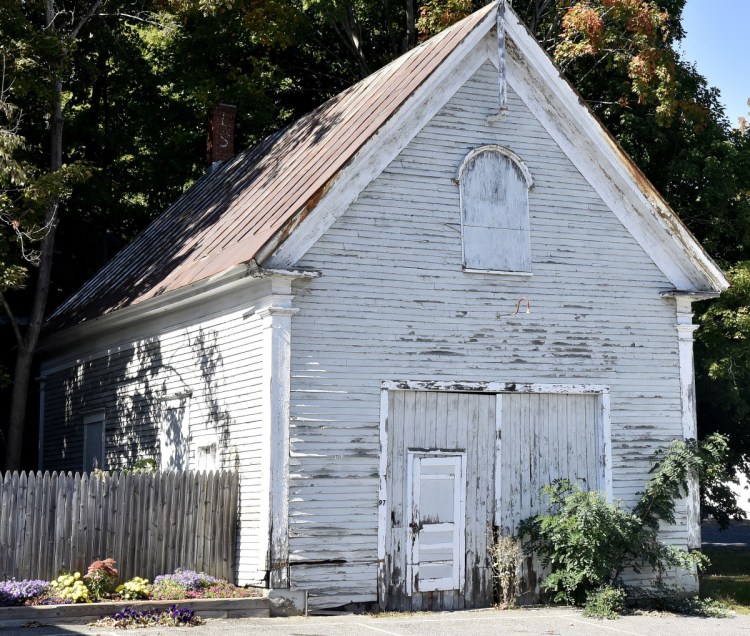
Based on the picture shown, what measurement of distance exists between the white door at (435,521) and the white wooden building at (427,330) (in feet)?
0.09

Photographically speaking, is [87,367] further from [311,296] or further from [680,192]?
[680,192]

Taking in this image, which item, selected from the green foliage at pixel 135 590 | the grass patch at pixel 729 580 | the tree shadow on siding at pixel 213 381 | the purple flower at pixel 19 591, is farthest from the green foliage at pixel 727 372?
the purple flower at pixel 19 591

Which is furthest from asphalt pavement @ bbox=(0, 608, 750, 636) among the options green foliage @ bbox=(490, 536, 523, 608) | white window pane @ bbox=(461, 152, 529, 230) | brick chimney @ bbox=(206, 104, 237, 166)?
brick chimney @ bbox=(206, 104, 237, 166)

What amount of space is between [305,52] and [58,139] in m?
10.8

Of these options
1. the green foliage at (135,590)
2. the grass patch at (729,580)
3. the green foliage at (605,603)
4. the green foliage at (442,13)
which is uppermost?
the green foliage at (442,13)

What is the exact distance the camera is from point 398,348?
14648mm

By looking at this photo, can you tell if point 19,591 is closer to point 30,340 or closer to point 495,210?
point 495,210

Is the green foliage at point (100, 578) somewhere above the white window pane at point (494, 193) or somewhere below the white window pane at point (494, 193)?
below

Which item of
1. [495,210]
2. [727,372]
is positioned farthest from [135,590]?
[727,372]

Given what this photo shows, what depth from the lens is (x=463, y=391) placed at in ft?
49.3

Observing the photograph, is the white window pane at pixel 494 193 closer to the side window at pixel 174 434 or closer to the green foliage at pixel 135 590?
the side window at pixel 174 434

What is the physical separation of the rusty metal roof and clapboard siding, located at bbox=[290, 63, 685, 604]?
0.63m

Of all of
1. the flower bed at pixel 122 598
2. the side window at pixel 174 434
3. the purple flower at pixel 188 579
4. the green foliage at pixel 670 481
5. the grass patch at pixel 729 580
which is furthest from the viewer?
the grass patch at pixel 729 580

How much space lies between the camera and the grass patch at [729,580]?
16469 millimetres
